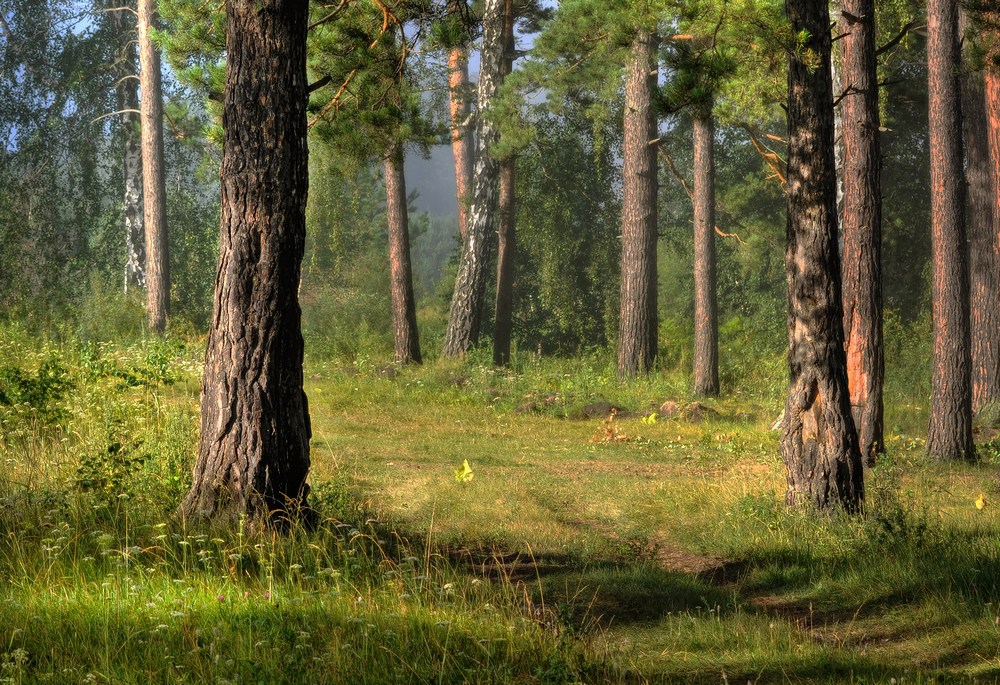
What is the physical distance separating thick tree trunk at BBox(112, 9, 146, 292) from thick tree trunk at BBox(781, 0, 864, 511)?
21.7 metres

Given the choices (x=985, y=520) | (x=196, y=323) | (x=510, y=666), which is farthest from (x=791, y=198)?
(x=196, y=323)

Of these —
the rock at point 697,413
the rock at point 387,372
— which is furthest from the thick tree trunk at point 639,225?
the rock at point 387,372

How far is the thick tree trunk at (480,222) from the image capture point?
62.2 ft

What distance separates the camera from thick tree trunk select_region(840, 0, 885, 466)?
34.2 ft

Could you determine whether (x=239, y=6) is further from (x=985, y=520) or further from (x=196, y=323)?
(x=196, y=323)

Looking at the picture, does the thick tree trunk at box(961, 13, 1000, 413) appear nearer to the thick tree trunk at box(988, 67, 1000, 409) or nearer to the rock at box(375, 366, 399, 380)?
the thick tree trunk at box(988, 67, 1000, 409)

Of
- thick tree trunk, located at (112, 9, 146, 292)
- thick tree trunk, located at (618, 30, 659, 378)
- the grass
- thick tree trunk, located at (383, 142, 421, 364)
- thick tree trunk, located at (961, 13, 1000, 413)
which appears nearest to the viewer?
the grass

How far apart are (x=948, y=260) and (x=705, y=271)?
7.09 meters

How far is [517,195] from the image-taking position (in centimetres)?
2506

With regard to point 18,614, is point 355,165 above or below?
above

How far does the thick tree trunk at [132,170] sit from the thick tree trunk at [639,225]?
46.3 ft

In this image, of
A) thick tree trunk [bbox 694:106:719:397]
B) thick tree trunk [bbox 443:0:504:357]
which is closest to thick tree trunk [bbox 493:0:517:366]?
thick tree trunk [bbox 443:0:504:357]

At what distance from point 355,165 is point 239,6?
4.10 metres

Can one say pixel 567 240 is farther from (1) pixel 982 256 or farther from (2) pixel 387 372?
(1) pixel 982 256
